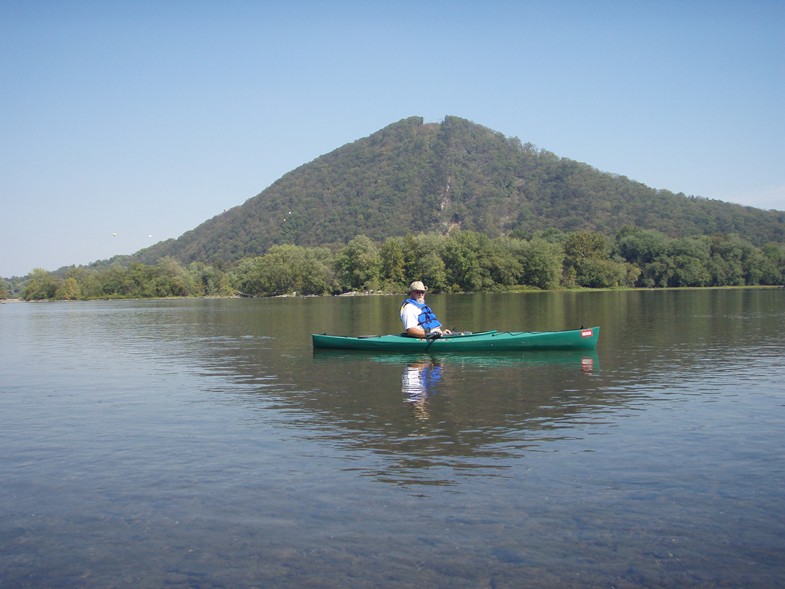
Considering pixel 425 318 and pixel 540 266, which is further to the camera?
pixel 540 266

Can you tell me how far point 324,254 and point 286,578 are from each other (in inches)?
4831

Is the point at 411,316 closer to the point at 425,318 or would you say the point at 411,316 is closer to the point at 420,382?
the point at 425,318

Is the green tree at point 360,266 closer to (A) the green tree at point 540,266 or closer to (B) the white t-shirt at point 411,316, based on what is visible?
(A) the green tree at point 540,266

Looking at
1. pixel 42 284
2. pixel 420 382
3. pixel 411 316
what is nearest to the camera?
pixel 420 382

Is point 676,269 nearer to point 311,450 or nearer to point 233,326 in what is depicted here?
point 233,326

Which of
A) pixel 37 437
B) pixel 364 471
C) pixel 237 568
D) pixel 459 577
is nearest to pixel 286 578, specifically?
pixel 237 568

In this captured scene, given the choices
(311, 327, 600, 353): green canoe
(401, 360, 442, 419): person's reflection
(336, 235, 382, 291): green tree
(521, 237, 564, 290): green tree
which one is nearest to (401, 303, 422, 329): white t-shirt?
(311, 327, 600, 353): green canoe

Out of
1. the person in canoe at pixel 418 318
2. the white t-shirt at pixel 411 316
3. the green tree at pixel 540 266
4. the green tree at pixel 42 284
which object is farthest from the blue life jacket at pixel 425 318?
the green tree at pixel 42 284

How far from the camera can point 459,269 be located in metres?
111

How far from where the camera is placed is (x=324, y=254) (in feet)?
420

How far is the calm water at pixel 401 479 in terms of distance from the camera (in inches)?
253

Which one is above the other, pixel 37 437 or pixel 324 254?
pixel 324 254

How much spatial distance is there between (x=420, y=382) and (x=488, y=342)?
5145 mm

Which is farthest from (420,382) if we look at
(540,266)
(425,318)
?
(540,266)
